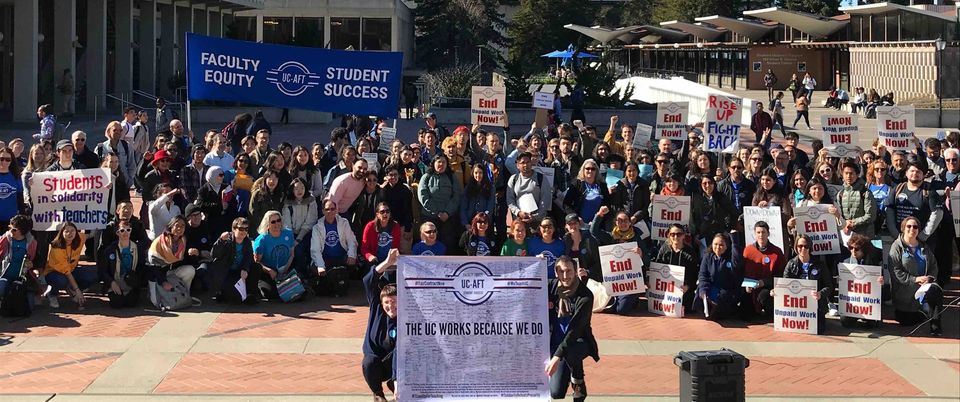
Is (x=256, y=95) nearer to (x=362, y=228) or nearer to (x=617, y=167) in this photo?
(x=362, y=228)

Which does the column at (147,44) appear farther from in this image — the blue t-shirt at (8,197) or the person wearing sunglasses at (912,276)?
the person wearing sunglasses at (912,276)

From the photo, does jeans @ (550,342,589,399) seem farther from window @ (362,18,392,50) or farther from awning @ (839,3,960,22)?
window @ (362,18,392,50)

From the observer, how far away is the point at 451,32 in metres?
75.2

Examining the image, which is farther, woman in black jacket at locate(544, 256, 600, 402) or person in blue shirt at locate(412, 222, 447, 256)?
person in blue shirt at locate(412, 222, 447, 256)

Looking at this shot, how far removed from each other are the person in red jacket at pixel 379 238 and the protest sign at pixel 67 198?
9.75 ft

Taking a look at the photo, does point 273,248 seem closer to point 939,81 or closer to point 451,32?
point 939,81

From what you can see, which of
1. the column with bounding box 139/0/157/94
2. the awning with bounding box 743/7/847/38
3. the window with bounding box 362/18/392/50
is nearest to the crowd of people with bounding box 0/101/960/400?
the column with bounding box 139/0/157/94

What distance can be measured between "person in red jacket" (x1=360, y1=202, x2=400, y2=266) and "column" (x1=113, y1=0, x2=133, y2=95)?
33757 millimetres

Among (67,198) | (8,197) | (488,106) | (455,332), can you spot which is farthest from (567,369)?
(488,106)

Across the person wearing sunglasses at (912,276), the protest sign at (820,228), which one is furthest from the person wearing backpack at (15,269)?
the person wearing sunglasses at (912,276)

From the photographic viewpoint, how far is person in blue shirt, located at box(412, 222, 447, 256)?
510 inches

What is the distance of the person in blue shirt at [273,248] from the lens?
45.0ft

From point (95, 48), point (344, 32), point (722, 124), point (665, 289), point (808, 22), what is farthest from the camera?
point (344, 32)

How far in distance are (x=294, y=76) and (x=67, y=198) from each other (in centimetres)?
369
